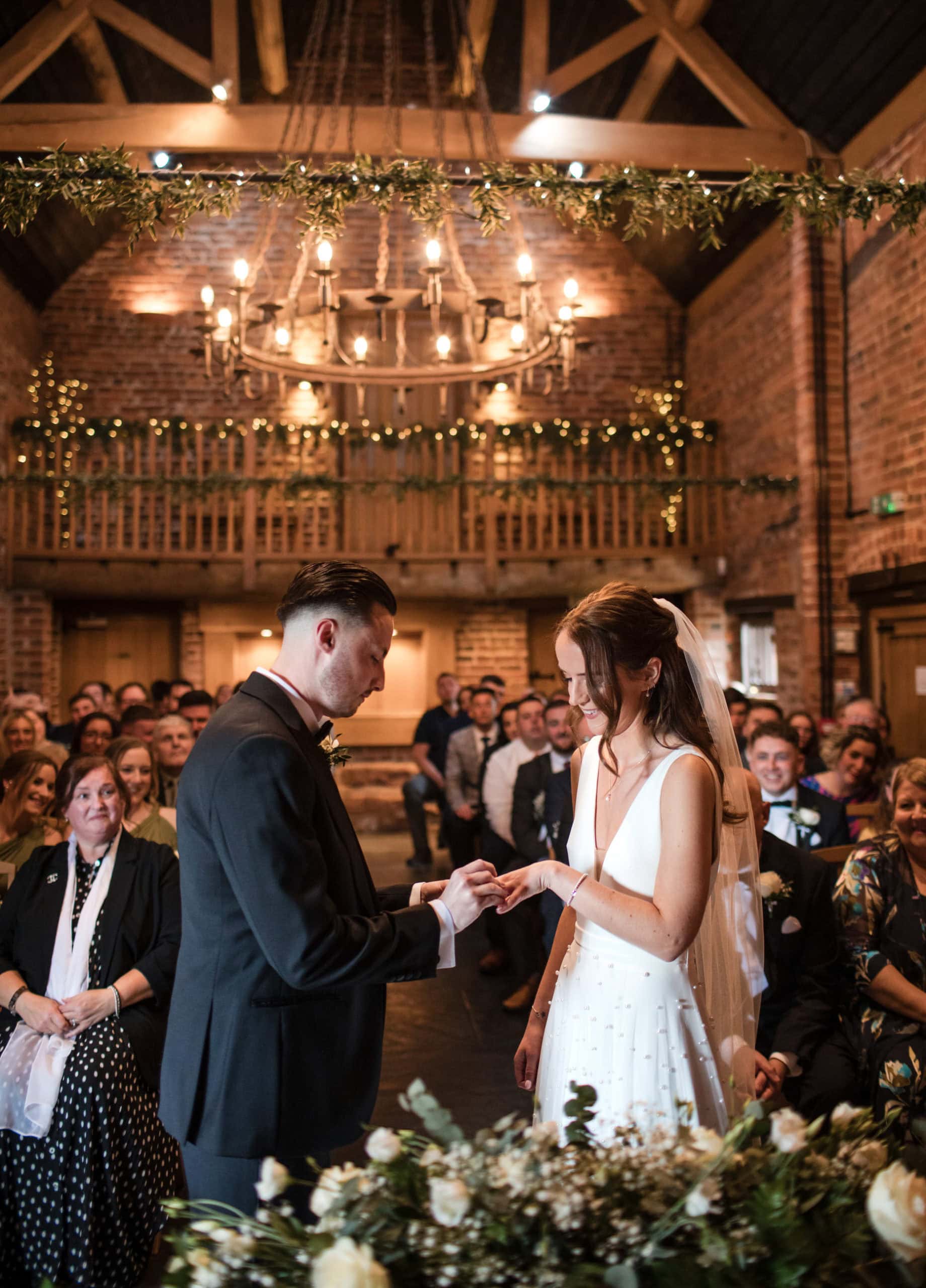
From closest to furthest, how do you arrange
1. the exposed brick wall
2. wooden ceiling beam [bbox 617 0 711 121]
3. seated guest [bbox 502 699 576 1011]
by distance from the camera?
seated guest [bbox 502 699 576 1011]
wooden ceiling beam [bbox 617 0 711 121]
the exposed brick wall

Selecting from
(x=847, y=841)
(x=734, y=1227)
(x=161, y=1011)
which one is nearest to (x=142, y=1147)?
(x=161, y=1011)

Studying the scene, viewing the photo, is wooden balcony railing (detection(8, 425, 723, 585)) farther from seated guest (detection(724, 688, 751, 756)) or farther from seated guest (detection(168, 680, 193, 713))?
seated guest (detection(724, 688, 751, 756))

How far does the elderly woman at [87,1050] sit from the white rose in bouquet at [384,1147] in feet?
6.22

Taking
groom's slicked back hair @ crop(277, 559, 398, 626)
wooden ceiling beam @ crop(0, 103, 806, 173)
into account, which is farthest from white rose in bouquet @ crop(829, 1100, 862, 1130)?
wooden ceiling beam @ crop(0, 103, 806, 173)

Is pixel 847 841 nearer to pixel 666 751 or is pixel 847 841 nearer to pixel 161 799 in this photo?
pixel 666 751

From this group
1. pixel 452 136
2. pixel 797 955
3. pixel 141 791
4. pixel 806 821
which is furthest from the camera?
pixel 452 136

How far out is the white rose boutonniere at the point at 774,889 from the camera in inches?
109

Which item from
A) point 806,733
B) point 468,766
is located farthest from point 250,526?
point 806,733

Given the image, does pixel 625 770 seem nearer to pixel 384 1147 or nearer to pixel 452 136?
pixel 384 1147

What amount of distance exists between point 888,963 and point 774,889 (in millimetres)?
496

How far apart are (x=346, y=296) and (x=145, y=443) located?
5539 millimetres

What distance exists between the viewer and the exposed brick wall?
1177 cm

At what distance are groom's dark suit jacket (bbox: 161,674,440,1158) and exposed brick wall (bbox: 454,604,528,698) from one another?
32.8 ft

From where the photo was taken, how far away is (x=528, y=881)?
1848 millimetres
